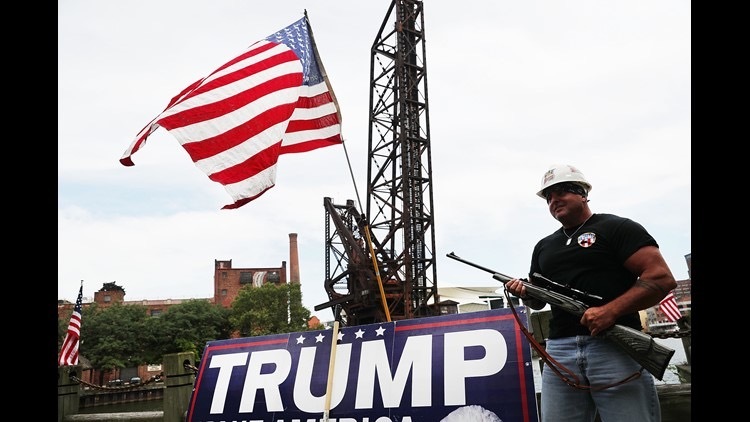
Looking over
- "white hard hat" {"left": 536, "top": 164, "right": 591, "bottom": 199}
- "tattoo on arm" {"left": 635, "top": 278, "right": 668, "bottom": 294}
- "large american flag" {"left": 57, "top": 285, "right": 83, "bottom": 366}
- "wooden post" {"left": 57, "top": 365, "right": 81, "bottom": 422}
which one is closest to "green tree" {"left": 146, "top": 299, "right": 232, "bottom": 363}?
"large american flag" {"left": 57, "top": 285, "right": 83, "bottom": 366}

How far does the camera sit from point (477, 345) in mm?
2941

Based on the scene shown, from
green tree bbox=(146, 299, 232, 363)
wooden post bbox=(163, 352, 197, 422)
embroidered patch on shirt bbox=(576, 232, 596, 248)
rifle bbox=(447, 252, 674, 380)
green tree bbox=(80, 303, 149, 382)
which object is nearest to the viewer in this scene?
rifle bbox=(447, 252, 674, 380)

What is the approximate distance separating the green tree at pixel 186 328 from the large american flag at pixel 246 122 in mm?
35921

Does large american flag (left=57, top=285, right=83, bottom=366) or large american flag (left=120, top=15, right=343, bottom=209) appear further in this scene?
large american flag (left=57, top=285, right=83, bottom=366)

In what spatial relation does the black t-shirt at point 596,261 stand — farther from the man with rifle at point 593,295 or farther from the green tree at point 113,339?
the green tree at point 113,339

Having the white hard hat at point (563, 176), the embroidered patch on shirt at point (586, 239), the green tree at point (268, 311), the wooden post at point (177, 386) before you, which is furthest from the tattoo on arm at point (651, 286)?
the green tree at point (268, 311)

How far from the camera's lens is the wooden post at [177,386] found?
15.0ft

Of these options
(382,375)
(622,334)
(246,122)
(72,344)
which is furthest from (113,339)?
(622,334)

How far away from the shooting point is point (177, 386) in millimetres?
4613

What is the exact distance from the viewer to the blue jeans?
2281 mm

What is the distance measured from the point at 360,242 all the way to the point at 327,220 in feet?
15.8

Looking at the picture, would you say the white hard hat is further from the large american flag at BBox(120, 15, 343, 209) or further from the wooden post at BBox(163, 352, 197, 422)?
the wooden post at BBox(163, 352, 197, 422)

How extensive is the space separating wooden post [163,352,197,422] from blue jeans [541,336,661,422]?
3.47 m

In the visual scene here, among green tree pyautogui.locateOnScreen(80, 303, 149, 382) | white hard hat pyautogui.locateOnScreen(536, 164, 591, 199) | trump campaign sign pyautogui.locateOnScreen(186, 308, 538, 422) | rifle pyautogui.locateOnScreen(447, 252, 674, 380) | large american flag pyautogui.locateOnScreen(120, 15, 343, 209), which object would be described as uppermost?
large american flag pyautogui.locateOnScreen(120, 15, 343, 209)
